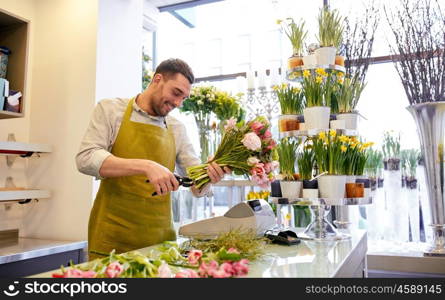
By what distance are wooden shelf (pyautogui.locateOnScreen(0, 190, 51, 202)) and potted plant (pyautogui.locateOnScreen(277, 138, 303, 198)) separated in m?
1.70

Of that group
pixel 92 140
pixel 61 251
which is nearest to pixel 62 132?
pixel 61 251

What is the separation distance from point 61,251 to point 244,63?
262 cm

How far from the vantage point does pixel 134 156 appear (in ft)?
5.90

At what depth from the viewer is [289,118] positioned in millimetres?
1900

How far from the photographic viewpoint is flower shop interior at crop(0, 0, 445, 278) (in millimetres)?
1733

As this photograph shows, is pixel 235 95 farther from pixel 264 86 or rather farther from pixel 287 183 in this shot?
pixel 287 183

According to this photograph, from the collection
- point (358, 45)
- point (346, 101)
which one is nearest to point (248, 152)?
point (346, 101)

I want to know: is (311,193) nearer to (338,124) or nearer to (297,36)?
(338,124)

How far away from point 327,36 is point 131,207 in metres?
1.28

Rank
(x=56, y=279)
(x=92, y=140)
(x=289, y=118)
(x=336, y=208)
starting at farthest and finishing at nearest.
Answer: (x=336, y=208), (x=289, y=118), (x=92, y=140), (x=56, y=279)

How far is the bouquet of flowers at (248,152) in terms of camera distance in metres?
1.43

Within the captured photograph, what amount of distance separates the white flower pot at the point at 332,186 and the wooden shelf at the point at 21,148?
190 centimetres

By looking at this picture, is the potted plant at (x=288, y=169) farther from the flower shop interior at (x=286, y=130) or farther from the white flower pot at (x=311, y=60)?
the white flower pot at (x=311, y=60)

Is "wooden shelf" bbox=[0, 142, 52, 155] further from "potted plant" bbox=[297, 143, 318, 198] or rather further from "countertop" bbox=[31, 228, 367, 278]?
"potted plant" bbox=[297, 143, 318, 198]
